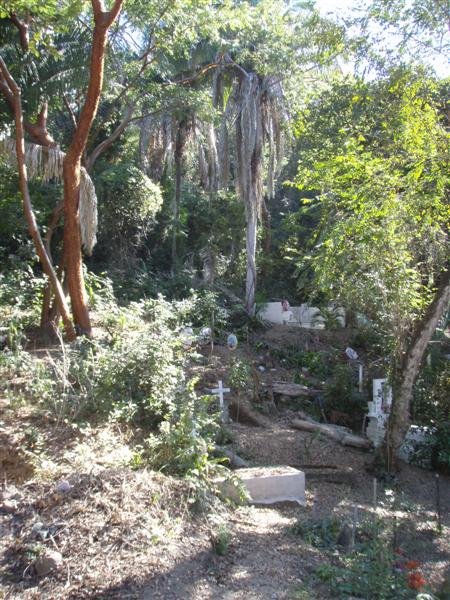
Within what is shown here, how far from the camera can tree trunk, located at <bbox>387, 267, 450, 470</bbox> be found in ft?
25.1

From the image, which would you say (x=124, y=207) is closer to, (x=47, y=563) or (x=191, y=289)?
(x=191, y=289)

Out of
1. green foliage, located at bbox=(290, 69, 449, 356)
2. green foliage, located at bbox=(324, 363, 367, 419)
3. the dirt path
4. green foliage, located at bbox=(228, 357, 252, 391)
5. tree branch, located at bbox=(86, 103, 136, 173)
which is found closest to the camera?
the dirt path

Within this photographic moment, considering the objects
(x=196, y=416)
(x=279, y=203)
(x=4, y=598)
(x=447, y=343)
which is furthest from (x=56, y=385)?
(x=279, y=203)

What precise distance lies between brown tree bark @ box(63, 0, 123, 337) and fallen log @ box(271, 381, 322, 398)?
429 centimetres

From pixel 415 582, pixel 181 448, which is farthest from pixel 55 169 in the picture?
pixel 415 582

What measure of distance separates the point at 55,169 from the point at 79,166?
17.1 inches

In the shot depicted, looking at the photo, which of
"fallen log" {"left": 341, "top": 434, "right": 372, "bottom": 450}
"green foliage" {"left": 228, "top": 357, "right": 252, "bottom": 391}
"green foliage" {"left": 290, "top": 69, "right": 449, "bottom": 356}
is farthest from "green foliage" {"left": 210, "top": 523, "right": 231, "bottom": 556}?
"green foliage" {"left": 228, "top": 357, "right": 252, "bottom": 391}

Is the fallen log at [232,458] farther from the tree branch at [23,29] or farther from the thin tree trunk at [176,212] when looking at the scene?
the thin tree trunk at [176,212]

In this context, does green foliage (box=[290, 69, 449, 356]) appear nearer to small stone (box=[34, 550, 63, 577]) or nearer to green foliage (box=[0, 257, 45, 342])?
green foliage (box=[0, 257, 45, 342])

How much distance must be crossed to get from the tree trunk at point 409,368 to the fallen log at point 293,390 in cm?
309

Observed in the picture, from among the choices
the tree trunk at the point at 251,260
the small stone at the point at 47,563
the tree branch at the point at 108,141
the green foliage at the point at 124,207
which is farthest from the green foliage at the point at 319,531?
the green foliage at the point at 124,207

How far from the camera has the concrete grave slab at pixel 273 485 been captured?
6.07 m

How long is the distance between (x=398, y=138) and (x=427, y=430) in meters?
4.35

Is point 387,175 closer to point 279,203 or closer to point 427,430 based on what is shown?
point 427,430
